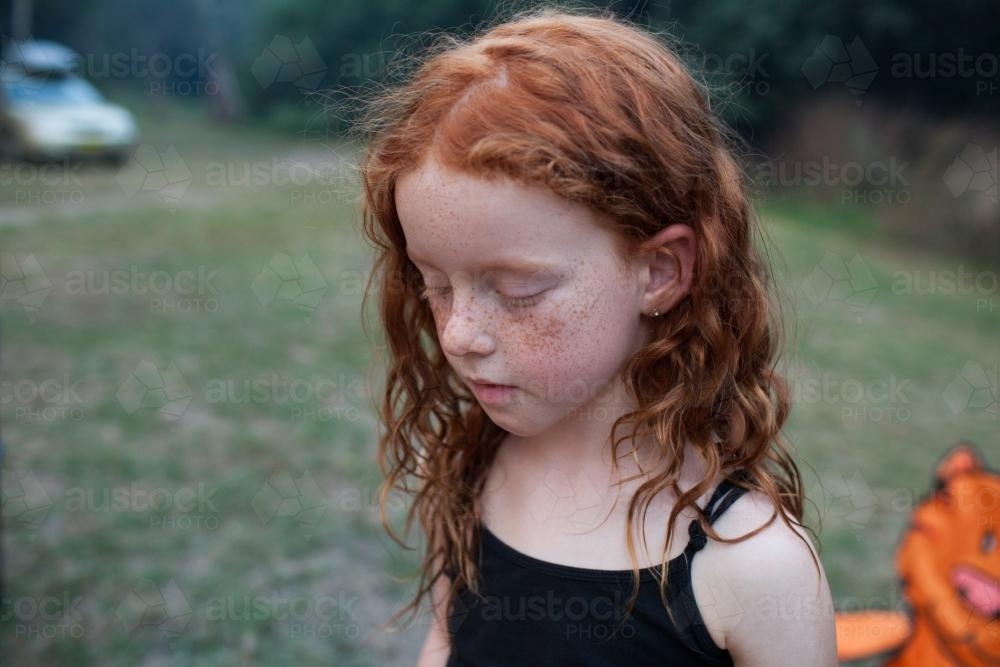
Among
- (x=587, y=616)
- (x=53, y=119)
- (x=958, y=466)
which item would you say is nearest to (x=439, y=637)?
(x=587, y=616)

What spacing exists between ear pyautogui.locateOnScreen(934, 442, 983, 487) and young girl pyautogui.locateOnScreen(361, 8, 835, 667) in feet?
4.06

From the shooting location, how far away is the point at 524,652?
1.17 m

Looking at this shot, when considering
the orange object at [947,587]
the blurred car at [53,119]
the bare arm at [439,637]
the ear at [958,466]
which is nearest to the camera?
the bare arm at [439,637]

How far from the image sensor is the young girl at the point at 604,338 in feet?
3.18

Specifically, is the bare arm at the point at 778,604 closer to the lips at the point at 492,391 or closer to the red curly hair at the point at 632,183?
the red curly hair at the point at 632,183

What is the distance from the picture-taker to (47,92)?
13.0 m

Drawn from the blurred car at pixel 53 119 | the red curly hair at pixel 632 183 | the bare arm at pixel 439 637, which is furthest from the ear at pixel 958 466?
the blurred car at pixel 53 119

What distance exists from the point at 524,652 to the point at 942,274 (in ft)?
29.9

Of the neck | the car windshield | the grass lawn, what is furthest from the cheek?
the car windshield

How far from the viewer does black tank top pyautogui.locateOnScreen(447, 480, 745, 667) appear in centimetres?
106

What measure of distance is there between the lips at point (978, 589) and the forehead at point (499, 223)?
1.57 meters

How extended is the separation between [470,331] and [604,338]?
17 cm

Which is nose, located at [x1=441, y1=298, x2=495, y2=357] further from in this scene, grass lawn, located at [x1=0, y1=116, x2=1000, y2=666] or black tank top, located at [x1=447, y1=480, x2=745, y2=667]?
grass lawn, located at [x1=0, y1=116, x2=1000, y2=666]

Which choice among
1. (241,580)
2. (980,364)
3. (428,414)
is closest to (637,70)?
(428,414)
